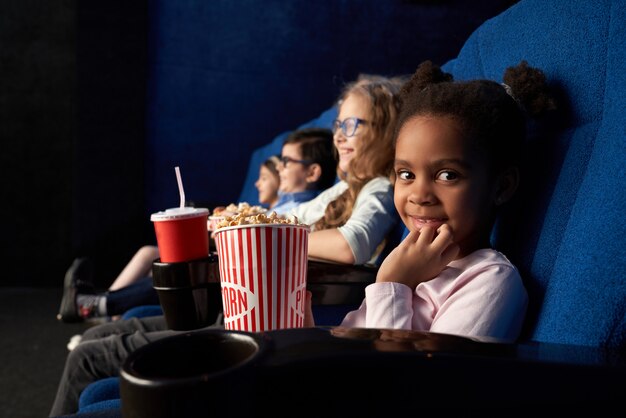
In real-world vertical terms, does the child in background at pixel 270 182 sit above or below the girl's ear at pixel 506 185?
below

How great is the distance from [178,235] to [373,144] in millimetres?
799

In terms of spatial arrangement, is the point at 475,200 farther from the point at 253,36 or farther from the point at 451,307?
the point at 253,36

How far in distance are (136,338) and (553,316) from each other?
1126mm

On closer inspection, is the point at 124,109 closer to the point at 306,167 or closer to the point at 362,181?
the point at 306,167

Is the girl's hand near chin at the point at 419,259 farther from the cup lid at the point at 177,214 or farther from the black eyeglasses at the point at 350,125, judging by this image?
the black eyeglasses at the point at 350,125

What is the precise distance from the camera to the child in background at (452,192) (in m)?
0.79

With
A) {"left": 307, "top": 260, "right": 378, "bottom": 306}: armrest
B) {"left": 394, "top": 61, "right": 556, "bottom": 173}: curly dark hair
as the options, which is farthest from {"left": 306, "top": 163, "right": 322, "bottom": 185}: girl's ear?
{"left": 394, "top": 61, "right": 556, "bottom": 173}: curly dark hair

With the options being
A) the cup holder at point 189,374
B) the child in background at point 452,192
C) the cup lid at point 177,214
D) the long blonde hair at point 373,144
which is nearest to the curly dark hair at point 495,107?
the child in background at point 452,192

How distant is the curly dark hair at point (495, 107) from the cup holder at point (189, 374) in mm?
523

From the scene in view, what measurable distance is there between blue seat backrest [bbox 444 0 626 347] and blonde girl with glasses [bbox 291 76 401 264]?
488mm

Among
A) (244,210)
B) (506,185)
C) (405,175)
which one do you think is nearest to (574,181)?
(506,185)

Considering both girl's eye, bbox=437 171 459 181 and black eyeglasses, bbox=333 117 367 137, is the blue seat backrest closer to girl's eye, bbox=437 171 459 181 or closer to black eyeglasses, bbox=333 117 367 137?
girl's eye, bbox=437 171 459 181

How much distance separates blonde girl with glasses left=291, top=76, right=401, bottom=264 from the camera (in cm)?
Answer: 138

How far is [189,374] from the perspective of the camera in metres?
0.45
